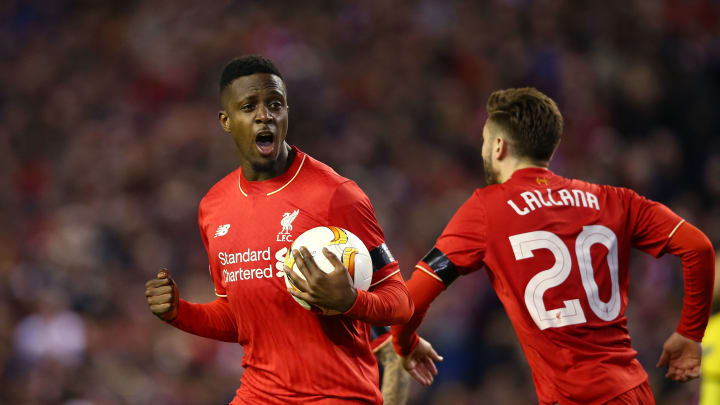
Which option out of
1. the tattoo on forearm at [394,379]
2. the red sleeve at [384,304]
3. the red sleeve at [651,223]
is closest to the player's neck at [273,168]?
the red sleeve at [384,304]

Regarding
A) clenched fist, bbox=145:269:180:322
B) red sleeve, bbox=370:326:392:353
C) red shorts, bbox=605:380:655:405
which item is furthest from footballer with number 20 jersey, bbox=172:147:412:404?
red shorts, bbox=605:380:655:405

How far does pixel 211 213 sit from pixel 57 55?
1006cm

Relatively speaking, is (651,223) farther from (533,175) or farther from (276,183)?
(276,183)

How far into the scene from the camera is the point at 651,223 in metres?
4.03

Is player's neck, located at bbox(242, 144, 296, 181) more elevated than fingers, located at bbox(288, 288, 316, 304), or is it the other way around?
player's neck, located at bbox(242, 144, 296, 181)

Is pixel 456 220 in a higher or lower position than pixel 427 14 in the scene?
lower

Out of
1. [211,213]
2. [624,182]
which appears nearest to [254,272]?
[211,213]

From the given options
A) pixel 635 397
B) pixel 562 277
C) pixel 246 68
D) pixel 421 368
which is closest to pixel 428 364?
pixel 421 368

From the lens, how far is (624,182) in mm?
9617

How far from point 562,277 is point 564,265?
0.18ft

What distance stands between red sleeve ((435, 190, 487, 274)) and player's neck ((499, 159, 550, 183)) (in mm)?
217

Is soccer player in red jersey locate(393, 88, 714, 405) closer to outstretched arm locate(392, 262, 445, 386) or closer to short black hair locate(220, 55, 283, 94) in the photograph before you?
outstretched arm locate(392, 262, 445, 386)

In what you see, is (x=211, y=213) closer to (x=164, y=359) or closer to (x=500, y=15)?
(x=164, y=359)

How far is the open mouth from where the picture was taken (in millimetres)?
3828
